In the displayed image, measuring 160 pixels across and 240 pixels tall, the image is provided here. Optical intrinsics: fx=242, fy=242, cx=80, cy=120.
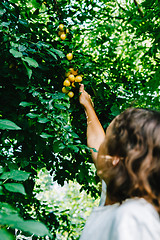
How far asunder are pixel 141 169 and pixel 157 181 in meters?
0.08

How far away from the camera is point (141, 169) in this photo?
96 centimetres

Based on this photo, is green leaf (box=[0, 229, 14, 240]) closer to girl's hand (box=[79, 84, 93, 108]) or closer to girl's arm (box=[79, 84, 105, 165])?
girl's arm (box=[79, 84, 105, 165])

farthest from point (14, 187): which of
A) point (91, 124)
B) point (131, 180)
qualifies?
point (91, 124)

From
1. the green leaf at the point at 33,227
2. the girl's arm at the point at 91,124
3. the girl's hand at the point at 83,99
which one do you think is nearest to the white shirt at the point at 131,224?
the green leaf at the point at 33,227

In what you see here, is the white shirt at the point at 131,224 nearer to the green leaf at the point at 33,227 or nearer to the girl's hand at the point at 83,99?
the green leaf at the point at 33,227

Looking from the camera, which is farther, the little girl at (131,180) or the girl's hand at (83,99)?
the girl's hand at (83,99)

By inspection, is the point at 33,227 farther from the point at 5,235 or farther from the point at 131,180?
the point at 131,180

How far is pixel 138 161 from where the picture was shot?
3.15 feet

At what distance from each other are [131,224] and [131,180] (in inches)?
8.4

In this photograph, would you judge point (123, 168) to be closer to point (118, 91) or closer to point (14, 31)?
point (14, 31)

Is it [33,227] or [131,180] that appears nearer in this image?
[33,227]

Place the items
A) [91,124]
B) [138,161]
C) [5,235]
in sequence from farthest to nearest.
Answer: [91,124], [138,161], [5,235]

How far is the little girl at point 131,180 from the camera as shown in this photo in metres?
0.80

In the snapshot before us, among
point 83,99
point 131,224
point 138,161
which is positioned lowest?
point 131,224
